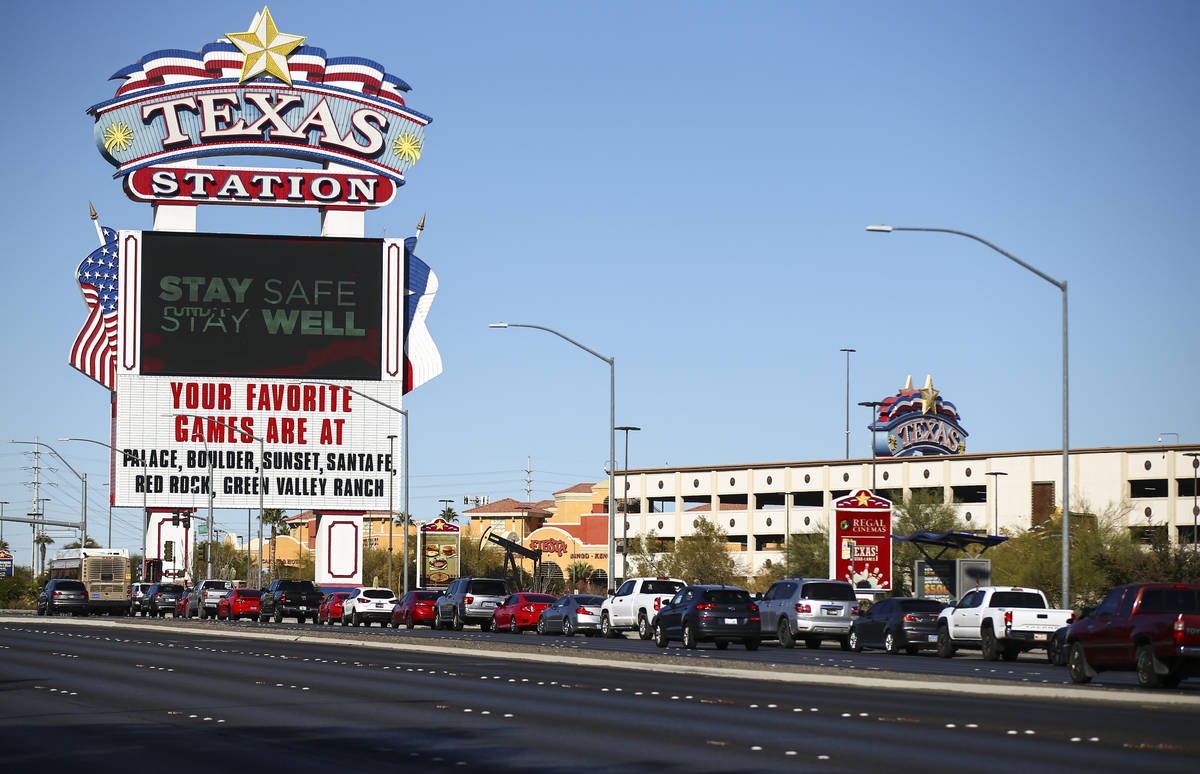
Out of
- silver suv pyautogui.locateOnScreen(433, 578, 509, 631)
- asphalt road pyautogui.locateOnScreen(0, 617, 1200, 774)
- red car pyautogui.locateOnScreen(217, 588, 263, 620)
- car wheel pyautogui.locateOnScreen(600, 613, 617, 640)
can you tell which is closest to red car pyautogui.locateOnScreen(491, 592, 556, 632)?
silver suv pyautogui.locateOnScreen(433, 578, 509, 631)

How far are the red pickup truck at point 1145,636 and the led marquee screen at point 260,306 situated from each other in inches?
2601

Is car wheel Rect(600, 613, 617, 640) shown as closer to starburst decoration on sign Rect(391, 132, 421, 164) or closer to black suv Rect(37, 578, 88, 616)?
black suv Rect(37, 578, 88, 616)

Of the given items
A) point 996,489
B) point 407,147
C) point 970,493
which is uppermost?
point 407,147

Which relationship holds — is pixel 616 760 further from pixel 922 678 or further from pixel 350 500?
pixel 350 500

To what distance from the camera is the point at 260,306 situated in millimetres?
88688

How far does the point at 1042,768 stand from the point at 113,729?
10177 millimetres

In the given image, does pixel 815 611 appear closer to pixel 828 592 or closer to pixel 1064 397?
pixel 828 592

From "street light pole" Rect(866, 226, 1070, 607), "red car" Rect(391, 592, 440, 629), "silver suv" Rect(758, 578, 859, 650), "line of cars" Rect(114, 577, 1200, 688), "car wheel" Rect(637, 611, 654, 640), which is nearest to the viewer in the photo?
"line of cars" Rect(114, 577, 1200, 688)

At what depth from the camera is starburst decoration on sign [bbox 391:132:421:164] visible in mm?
90125

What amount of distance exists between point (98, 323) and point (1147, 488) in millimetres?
62789

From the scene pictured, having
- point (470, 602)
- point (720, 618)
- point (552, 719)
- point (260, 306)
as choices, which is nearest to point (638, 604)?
point (720, 618)

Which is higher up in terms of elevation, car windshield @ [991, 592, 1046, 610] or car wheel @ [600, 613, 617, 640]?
car windshield @ [991, 592, 1046, 610]

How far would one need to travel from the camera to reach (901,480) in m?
112

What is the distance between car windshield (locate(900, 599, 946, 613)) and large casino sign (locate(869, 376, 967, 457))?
8493cm
